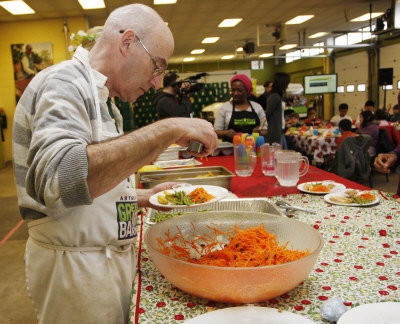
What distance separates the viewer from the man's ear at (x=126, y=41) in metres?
1.02

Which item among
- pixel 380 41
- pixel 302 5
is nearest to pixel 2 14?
pixel 302 5

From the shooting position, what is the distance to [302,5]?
8.62m

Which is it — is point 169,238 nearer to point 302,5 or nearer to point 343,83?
point 302,5

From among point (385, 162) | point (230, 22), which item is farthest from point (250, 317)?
point (230, 22)

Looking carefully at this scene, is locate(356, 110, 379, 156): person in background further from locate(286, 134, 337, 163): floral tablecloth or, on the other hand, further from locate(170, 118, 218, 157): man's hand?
locate(170, 118, 218, 157): man's hand

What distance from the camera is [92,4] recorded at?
7293 mm

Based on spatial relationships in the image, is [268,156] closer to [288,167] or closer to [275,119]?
[288,167]

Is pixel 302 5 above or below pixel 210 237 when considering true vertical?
above

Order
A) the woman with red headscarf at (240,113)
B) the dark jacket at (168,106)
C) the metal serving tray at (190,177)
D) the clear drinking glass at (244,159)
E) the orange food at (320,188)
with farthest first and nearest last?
the dark jacket at (168,106), the woman with red headscarf at (240,113), the clear drinking glass at (244,159), the metal serving tray at (190,177), the orange food at (320,188)

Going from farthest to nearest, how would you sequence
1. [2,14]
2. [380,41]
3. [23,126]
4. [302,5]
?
[380,41]
[302,5]
[2,14]
[23,126]

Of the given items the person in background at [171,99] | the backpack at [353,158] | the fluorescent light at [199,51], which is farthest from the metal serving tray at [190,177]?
the fluorescent light at [199,51]

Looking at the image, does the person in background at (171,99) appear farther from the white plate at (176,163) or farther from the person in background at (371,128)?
the person in background at (371,128)

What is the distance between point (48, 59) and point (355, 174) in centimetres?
733

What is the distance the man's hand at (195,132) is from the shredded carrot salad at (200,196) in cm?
39
